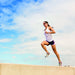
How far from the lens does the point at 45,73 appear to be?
26.7 ft

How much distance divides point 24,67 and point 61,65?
240cm

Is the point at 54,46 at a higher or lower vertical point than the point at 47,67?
higher

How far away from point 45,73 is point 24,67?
107 cm

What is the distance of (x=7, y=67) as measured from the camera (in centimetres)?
701

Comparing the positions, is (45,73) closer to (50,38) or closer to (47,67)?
(47,67)

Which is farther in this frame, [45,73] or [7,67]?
[45,73]

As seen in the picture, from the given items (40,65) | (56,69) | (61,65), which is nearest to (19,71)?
(40,65)

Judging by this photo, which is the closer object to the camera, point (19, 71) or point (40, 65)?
point (19, 71)

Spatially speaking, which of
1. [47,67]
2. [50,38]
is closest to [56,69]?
[47,67]

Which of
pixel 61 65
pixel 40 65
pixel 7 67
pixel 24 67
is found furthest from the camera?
pixel 61 65

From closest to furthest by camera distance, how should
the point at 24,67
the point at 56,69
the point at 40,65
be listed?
1. the point at 24,67
2. the point at 40,65
3. the point at 56,69

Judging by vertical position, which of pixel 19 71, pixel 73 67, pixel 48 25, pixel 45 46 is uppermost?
pixel 48 25

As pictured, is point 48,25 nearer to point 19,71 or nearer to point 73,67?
point 73,67

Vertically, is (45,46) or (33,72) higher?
(45,46)
